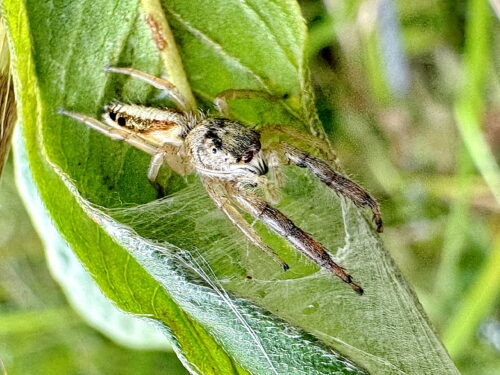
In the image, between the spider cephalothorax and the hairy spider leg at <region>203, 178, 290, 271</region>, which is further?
the spider cephalothorax

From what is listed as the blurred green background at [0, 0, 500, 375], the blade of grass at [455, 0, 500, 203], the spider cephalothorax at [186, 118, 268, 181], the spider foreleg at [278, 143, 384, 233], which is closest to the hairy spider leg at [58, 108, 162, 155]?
the spider cephalothorax at [186, 118, 268, 181]

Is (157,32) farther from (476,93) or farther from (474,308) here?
(474,308)

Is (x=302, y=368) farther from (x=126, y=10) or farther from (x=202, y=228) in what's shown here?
(x=126, y=10)

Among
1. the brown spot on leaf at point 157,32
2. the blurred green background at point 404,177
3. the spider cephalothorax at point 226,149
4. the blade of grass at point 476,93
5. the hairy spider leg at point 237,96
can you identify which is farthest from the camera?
the blurred green background at point 404,177

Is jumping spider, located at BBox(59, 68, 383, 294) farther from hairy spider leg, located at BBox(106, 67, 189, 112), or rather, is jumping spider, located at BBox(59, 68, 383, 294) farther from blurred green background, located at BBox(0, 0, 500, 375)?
blurred green background, located at BBox(0, 0, 500, 375)

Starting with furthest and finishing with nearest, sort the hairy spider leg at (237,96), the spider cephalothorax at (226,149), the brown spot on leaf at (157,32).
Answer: the spider cephalothorax at (226,149) → the hairy spider leg at (237,96) → the brown spot on leaf at (157,32)

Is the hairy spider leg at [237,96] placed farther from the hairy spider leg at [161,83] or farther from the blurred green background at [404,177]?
the blurred green background at [404,177]

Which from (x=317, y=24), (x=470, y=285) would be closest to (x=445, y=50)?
(x=317, y=24)

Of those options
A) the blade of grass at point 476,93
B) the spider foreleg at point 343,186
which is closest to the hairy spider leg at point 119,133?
the spider foreleg at point 343,186
